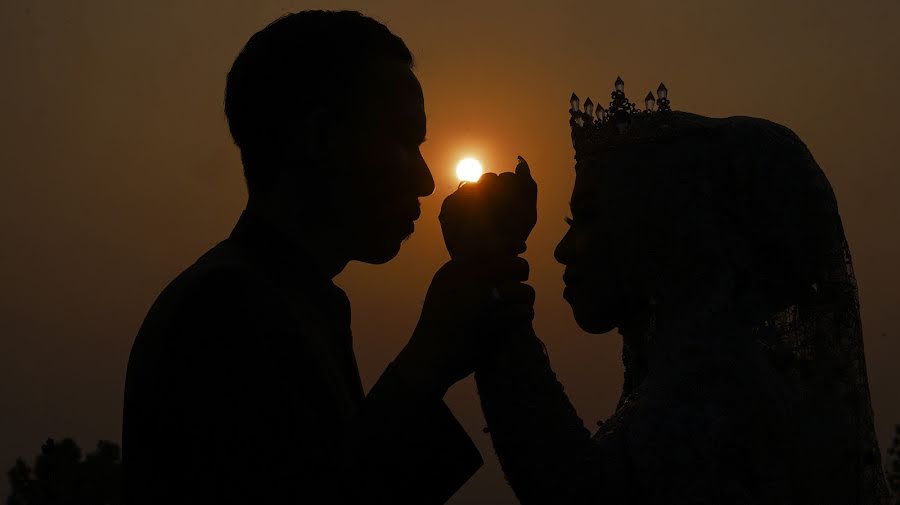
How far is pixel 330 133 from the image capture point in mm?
3492

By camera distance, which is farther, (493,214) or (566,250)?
(566,250)

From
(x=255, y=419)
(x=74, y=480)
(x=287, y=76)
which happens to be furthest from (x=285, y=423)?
(x=74, y=480)

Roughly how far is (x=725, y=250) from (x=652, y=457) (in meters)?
0.93

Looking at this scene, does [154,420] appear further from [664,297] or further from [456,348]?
[664,297]

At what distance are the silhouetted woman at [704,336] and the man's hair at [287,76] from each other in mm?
1158

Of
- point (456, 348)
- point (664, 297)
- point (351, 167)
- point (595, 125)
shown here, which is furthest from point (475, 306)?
point (595, 125)

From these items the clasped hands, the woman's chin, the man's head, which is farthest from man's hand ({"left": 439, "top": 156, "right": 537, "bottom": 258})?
the woman's chin

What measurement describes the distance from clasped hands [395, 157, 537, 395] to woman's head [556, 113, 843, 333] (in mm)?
643

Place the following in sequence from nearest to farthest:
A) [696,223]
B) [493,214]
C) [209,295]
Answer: [209,295] < [493,214] < [696,223]

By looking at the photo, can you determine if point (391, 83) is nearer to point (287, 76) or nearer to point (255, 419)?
point (287, 76)

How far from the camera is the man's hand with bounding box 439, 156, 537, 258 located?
12.6 ft

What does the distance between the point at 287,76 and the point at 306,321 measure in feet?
2.63

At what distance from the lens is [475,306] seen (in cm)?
335

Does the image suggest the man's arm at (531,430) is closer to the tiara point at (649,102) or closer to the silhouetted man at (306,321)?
the silhouetted man at (306,321)
